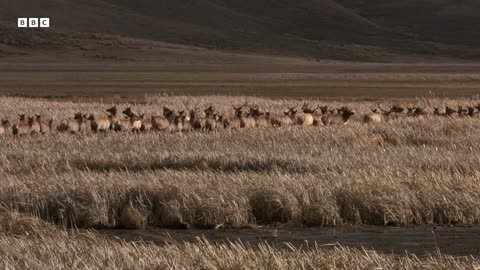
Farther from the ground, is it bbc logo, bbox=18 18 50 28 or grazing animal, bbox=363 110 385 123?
grazing animal, bbox=363 110 385 123

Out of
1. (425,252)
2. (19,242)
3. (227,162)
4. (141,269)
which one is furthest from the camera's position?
(227,162)

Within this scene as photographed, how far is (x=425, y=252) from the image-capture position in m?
11.0

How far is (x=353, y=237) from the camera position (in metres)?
12.1

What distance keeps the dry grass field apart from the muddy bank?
31 cm

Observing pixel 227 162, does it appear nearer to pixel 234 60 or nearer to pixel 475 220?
pixel 475 220

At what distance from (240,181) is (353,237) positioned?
8.29 feet

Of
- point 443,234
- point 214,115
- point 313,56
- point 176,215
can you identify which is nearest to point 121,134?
point 214,115

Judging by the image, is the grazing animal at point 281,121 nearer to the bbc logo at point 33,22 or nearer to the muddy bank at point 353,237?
the muddy bank at point 353,237

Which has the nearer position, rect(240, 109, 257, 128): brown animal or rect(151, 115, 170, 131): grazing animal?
rect(151, 115, 170, 131): grazing animal

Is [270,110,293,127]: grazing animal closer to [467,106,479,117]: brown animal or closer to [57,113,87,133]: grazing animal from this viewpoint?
[57,113,87,133]: grazing animal

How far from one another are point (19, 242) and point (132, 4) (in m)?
170

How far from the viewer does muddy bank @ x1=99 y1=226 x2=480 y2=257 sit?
11.4 meters

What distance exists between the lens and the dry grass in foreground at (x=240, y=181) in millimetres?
13008

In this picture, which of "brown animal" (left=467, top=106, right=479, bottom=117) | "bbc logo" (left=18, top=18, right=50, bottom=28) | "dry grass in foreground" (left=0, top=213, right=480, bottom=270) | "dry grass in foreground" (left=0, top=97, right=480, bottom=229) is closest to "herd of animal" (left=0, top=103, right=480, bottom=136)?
"brown animal" (left=467, top=106, right=479, bottom=117)
